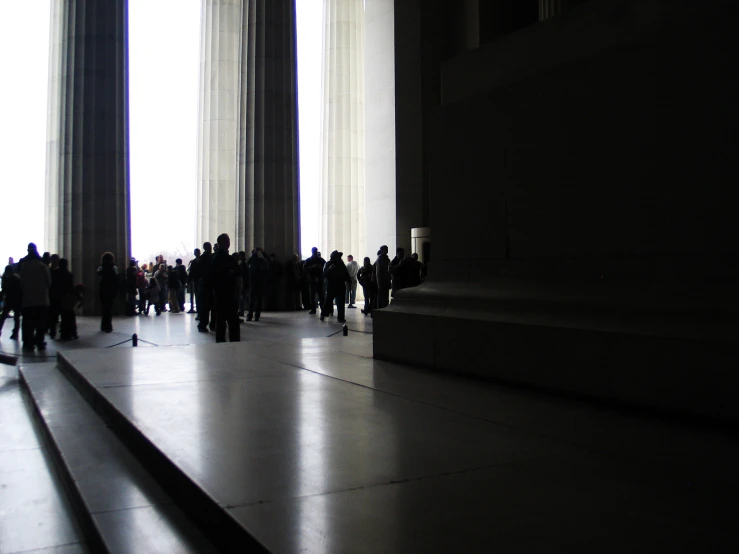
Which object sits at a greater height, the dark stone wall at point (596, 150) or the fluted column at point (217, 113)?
the fluted column at point (217, 113)

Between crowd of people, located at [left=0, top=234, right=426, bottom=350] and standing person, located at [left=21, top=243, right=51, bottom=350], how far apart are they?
0.05ft

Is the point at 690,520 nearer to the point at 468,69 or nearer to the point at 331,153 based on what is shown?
the point at 468,69

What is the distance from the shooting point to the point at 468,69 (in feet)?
20.9

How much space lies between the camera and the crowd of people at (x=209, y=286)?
1194 centimetres

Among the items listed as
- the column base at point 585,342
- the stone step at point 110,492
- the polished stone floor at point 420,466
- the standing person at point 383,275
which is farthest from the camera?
the standing person at point 383,275

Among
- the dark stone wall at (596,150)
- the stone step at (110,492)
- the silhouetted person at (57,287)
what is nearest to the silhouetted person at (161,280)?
the silhouetted person at (57,287)

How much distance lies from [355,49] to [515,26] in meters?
25.3

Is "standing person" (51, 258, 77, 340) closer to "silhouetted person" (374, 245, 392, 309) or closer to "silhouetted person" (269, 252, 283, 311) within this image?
"silhouetted person" (374, 245, 392, 309)

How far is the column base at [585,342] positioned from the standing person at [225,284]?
5.65m

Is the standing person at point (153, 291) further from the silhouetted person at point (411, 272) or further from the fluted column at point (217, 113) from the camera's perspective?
the silhouetted person at point (411, 272)

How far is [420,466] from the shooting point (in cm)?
335

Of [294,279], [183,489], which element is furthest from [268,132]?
[183,489]

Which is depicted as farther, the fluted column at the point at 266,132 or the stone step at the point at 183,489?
the fluted column at the point at 266,132

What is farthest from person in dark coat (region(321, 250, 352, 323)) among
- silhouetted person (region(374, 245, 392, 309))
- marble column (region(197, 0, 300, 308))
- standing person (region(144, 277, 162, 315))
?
standing person (region(144, 277, 162, 315))
